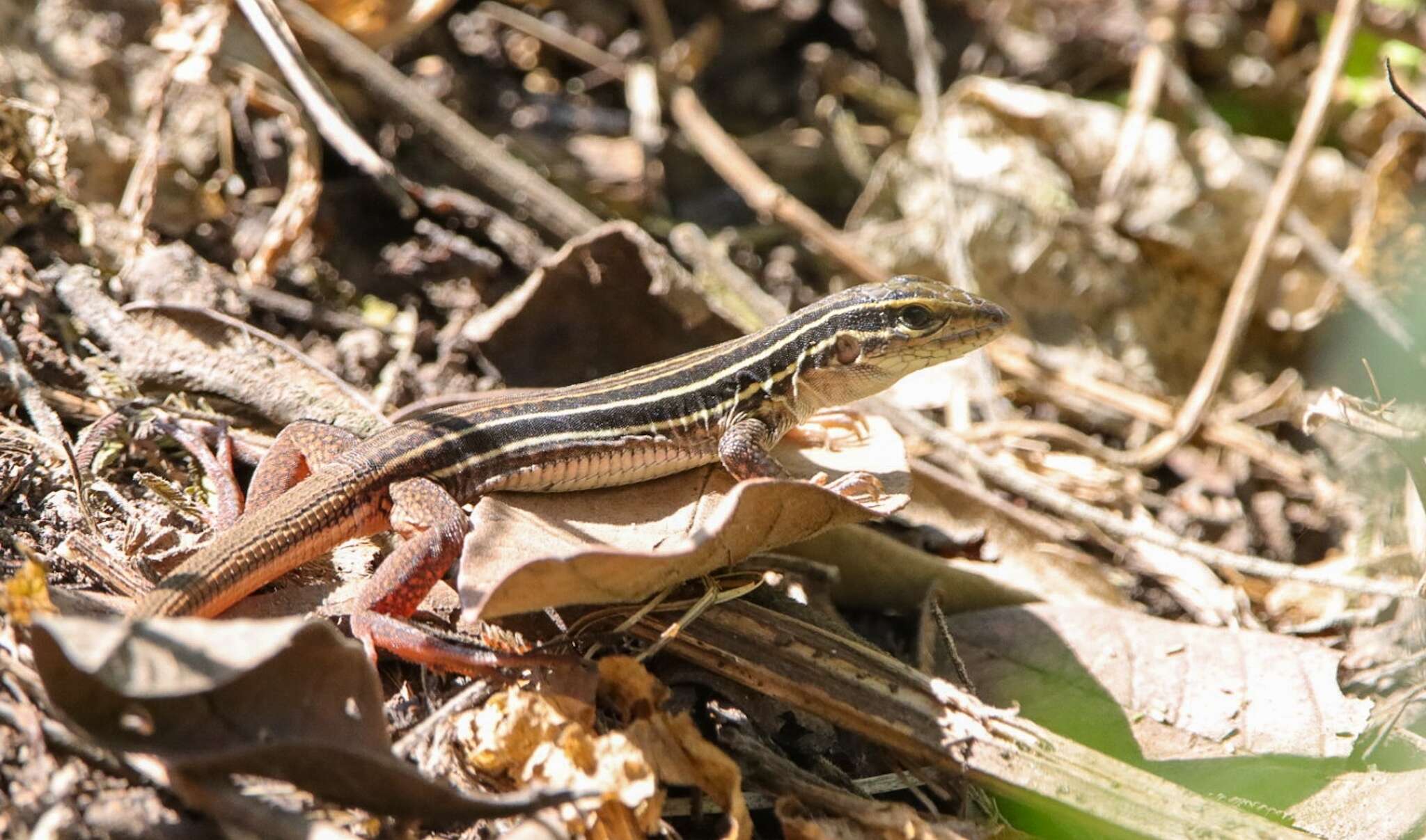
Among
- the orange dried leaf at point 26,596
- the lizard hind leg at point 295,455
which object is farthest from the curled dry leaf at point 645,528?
the orange dried leaf at point 26,596

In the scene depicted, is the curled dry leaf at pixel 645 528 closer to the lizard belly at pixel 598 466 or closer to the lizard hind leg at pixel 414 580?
the lizard belly at pixel 598 466

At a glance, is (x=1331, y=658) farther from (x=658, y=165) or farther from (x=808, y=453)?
(x=658, y=165)

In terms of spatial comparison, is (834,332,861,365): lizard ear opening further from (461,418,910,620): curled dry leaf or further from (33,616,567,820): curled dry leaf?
(33,616,567,820): curled dry leaf

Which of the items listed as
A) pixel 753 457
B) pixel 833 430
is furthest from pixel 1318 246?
pixel 753 457

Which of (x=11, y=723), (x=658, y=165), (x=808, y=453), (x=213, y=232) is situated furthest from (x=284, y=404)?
(x=658, y=165)

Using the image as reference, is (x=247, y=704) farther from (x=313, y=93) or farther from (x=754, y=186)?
(x=754, y=186)

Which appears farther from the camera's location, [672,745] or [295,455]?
[295,455]
